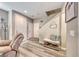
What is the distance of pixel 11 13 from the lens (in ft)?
6.24

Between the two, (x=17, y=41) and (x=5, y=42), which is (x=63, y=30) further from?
(x=5, y=42)

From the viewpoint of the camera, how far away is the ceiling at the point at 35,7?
66.3 inches

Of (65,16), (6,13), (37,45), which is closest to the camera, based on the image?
(65,16)

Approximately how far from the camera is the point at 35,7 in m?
1.84

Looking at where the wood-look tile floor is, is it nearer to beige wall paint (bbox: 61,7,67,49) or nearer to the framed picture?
beige wall paint (bbox: 61,7,67,49)

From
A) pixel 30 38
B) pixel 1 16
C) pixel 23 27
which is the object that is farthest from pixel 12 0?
pixel 30 38

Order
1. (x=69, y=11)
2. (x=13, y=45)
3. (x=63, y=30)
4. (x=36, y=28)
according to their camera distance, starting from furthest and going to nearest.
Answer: (x=13, y=45), (x=36, y=28), (x=63, y=30), (x=69, y=11)

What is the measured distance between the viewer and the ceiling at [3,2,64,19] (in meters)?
1.68

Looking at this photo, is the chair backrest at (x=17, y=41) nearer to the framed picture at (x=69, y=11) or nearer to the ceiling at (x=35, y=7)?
the ceiling at (x=35, y=7)

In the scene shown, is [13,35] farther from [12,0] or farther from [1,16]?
[12,0]

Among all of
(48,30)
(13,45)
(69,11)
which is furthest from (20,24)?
(69,11)

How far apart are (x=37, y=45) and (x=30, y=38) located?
219 mm

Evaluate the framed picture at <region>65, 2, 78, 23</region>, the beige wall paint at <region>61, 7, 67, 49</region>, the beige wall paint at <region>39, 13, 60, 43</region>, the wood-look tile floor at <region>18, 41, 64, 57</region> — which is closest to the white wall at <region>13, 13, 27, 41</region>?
the wood-look tile floor at <region>18, 41, 64, 57</region>

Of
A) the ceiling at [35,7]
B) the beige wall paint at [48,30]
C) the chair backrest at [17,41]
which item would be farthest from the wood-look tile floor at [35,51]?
the ceiling at [35,7]
